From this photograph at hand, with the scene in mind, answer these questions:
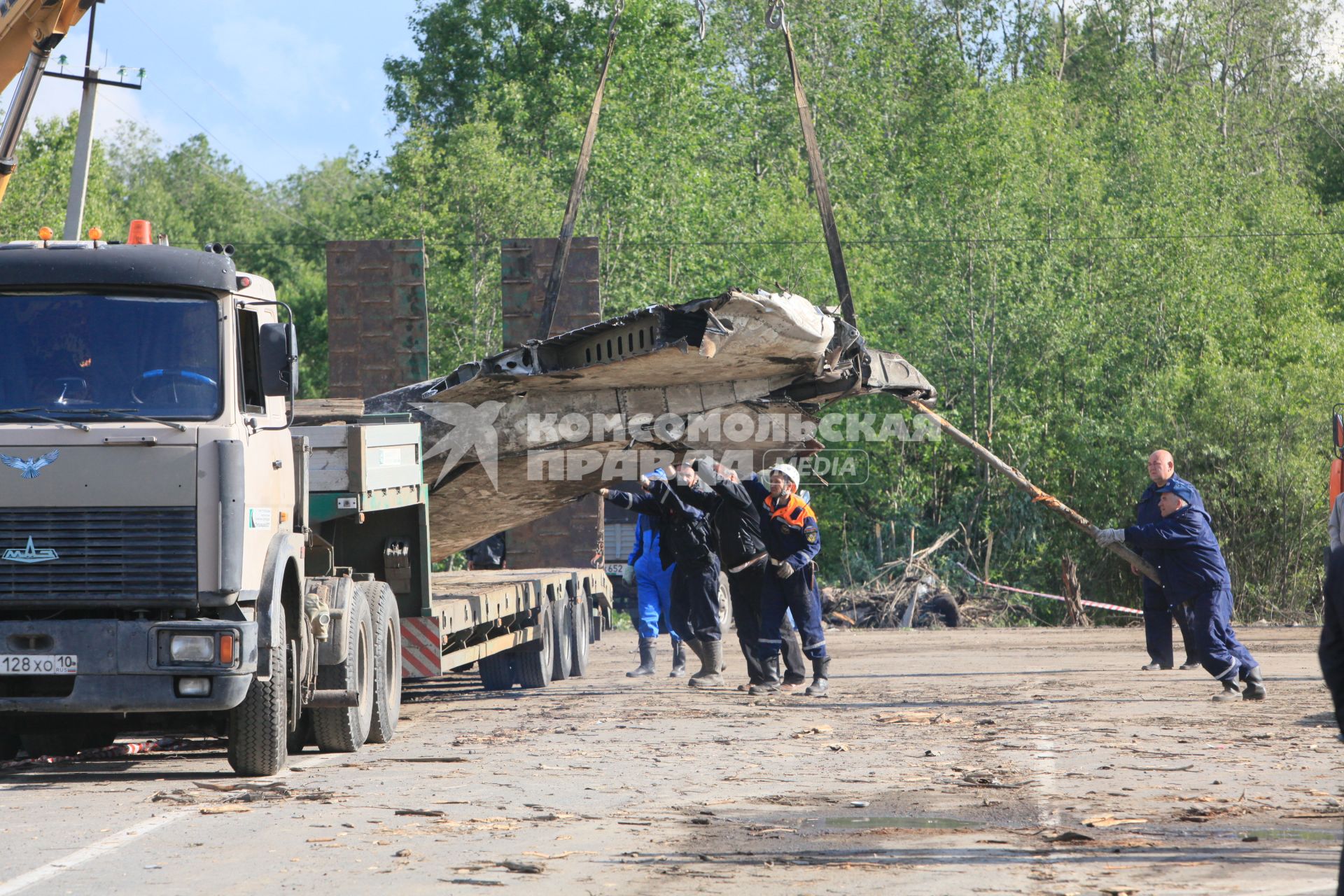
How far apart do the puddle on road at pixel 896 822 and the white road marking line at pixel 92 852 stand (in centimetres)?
288

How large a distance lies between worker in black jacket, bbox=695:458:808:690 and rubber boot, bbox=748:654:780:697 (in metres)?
0.17

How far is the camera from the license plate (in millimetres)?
7656

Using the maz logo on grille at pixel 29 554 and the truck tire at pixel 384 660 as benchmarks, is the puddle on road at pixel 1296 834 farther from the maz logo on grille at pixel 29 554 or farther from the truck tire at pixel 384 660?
the maz logo on grille at pixel 29 554

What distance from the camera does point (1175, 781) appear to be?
7895 mm

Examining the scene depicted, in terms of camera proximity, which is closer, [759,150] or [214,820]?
[214,820]

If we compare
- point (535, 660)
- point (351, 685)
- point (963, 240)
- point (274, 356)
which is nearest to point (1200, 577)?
point (535, 660)

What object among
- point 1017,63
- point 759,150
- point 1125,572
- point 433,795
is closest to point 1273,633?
point 1125,572

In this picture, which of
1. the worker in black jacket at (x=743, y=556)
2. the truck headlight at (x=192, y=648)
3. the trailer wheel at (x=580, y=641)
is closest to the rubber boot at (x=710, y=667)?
the worker in black jacket at (x=743, y=556)

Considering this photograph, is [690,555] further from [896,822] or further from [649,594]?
[896,822]

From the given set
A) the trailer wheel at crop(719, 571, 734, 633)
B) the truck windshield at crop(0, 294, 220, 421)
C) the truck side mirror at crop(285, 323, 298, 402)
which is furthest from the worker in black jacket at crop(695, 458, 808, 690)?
the truck windshield at crop(0, 294, 220, 421)

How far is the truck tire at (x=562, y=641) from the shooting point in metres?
15.3

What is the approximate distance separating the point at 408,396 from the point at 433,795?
5706mm

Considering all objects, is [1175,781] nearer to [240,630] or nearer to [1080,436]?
[240,630]

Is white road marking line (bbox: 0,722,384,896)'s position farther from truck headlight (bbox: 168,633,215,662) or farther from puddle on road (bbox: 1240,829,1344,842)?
puddle on road (bbox: 1240,829,1344,842)
